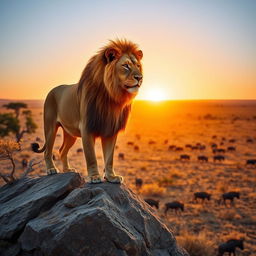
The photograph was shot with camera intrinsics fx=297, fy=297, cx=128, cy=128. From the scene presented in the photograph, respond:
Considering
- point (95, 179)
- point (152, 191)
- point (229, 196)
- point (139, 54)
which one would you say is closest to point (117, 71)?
point (139, 54)

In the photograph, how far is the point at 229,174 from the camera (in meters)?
22.8

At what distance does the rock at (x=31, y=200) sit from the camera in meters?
4.83

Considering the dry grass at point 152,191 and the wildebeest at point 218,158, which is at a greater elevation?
the dry grass at point 152,191

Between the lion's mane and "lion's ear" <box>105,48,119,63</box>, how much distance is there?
0.04 meters

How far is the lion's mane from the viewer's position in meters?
4.83

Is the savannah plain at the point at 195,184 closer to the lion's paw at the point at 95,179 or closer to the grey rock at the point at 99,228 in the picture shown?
the lion's paw at the point at 95,179

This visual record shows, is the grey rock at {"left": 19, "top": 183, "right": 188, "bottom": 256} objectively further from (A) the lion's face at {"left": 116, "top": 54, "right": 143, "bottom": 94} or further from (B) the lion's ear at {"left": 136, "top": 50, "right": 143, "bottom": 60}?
(B) the lion's ear at {"left": 136, "top": 50, "right": 143, "bottom": 60}

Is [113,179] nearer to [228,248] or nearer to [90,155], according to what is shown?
[90,155]

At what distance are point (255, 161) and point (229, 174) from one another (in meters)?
4.35

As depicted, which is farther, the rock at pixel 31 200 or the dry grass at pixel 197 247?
the dry grass at pixel 197 247

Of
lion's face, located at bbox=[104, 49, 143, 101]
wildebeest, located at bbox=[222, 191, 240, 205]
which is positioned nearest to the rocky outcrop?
lion's face, located at bbox=[104, 49, 143, 101]

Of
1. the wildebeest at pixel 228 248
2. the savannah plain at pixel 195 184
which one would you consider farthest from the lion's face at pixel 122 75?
the wildebeest at pixel 228 248

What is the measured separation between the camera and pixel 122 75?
14.9 feet

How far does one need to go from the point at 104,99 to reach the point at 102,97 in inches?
1.8
